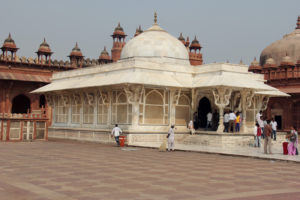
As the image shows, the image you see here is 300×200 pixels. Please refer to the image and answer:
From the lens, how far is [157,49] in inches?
1011

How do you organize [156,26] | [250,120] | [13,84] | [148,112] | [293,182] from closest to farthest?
[293,182]
[148,112]
[250,120]
[156,26]
[13,84]

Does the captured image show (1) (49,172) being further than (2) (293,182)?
Yes

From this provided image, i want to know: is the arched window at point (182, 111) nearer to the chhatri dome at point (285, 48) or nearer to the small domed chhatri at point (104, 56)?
the chhatri dome at point (285, 48)

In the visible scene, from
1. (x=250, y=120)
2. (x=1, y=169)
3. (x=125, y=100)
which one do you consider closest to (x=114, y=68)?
(x=125, y=100)

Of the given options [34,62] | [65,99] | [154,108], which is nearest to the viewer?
[154,108]

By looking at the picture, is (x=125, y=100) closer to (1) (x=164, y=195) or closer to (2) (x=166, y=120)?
(2) (x=166, y=120)

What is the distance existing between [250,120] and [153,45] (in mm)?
7755

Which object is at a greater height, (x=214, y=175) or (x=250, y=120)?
(x=250, y=120)

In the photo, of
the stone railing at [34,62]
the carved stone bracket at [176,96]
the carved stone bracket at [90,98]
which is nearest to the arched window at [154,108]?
the carved stone bracket at [176,96]

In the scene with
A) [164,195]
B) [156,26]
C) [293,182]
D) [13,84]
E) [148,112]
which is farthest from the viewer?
[13,84]

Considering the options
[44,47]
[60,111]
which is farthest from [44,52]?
[60,111]

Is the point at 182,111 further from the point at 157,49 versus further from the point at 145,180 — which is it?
the point at 145,180

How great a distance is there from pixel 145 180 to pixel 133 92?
41.4 feet

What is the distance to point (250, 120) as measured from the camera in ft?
83.1
